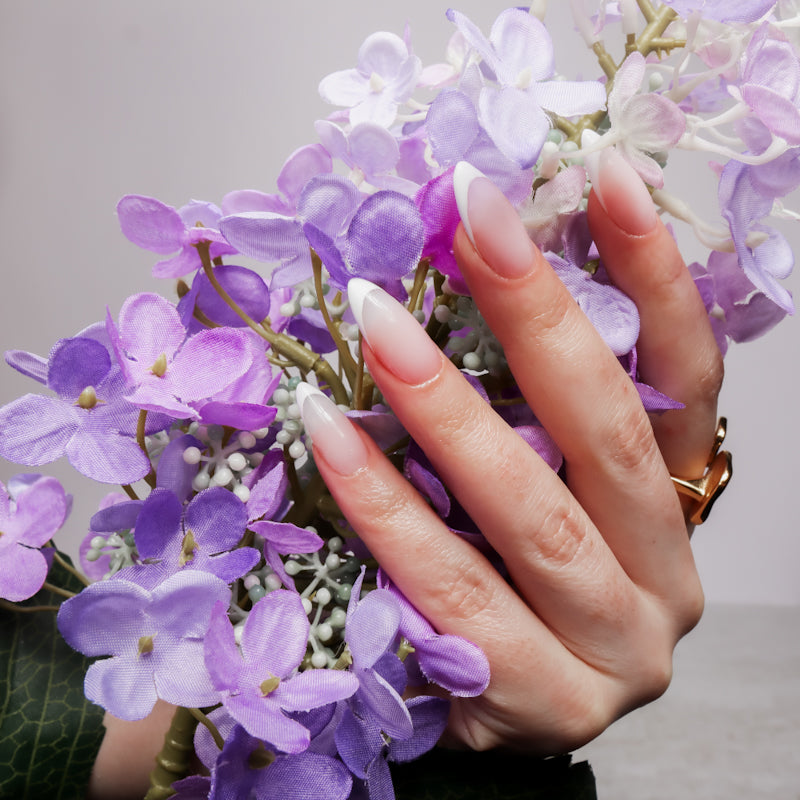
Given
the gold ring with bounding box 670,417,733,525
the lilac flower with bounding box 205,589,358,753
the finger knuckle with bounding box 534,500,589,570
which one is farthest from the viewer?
the gold ring with bounding box 670,417,733,525

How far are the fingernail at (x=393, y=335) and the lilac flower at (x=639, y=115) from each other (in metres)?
0.10

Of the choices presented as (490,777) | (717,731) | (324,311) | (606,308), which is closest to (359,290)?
(324,311)

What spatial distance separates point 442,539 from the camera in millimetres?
361

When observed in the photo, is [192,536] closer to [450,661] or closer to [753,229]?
[450,661]

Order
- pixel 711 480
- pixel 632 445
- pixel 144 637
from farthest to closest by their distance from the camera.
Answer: pixel 711 480, pixel 632 445, pixel 144 637

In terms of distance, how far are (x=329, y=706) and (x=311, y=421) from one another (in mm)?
107

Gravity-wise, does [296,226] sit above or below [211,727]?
above

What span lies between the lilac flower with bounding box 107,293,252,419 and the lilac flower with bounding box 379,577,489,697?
0.11 meters

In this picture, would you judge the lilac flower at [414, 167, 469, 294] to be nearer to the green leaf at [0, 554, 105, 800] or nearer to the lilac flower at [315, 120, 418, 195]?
the lilac flower at [315, 120, 418, 195]

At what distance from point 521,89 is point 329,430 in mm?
146

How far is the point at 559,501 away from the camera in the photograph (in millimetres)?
378

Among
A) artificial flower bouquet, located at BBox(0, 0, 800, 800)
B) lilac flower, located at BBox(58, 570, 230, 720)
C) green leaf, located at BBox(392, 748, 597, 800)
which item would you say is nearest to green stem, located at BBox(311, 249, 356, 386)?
artificial flower bouquet, located at BBox(0, 0, 800, 800)

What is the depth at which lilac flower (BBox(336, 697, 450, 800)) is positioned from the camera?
307 mm

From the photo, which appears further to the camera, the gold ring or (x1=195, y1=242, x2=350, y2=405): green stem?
the gold ring
